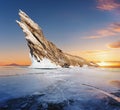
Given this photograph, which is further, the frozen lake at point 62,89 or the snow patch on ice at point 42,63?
the snow patch on ice at point 42,63

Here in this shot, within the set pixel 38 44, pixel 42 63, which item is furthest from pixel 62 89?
pixel 38 44

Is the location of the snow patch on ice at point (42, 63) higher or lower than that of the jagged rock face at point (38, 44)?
lower

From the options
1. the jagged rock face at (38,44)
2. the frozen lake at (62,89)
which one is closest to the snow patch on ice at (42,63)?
the jagged rock face at (38,44)

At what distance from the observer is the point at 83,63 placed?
94.8 metres

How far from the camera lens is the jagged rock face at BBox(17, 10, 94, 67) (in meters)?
65.9

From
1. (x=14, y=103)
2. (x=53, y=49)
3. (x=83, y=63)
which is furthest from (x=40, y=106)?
(x=83, y=63)

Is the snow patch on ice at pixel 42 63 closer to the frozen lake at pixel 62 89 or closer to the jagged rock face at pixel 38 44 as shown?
the jagged rock face at pixel 38 44

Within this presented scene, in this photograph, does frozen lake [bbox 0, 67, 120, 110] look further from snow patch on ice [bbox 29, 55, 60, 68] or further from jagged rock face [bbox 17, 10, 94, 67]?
jagged rock face [bbox 17, 10, 94, 67]

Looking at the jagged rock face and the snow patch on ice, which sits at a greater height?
the jagged rock face

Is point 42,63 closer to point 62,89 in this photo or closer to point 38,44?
point 38,44

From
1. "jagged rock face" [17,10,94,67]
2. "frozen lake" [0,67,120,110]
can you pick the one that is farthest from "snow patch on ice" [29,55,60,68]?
"frozen lake" [0,67,120,110]

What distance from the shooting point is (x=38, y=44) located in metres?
66.6

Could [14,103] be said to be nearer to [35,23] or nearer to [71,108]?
[71,108]

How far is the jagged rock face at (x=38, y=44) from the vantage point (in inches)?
2596
